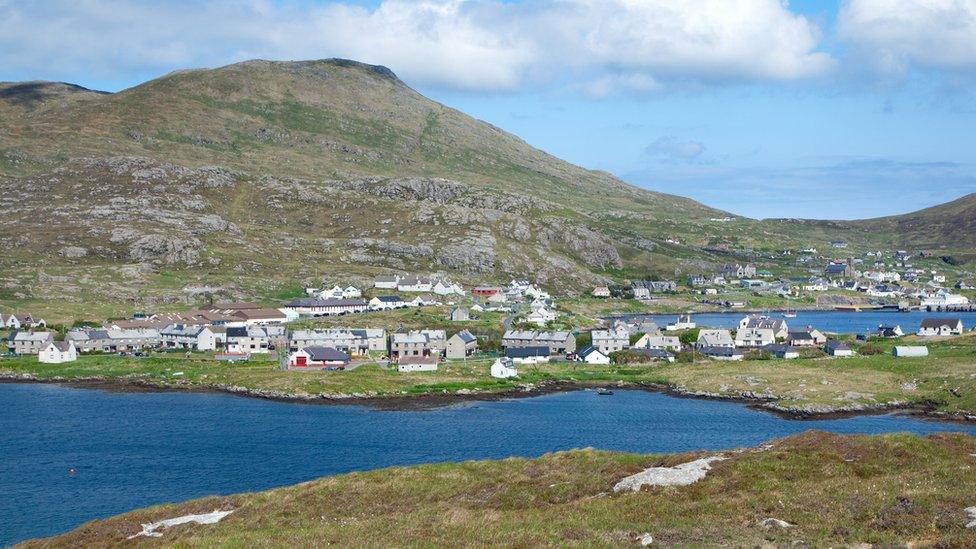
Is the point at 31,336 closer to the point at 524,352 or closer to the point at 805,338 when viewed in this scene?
the point at 524,352

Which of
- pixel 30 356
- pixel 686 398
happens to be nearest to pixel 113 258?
pixel 30 356

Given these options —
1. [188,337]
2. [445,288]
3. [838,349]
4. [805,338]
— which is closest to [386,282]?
[445,288]

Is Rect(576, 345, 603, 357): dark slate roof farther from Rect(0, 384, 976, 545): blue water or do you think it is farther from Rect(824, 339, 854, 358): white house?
Rect(824, 339, 854, 358): white house

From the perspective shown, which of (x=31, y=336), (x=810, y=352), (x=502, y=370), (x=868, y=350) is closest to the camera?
(x=502, y=370)

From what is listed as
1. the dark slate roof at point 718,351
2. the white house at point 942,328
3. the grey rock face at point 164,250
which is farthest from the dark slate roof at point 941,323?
the grey rock face at point 164,250

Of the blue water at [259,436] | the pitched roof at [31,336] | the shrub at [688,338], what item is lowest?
the blue water at [259,436]

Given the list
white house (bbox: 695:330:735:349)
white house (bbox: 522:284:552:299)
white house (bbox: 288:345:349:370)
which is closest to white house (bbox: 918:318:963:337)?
white house (bbox: 695:330:735:349)

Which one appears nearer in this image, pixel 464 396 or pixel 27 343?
pixel 464 396

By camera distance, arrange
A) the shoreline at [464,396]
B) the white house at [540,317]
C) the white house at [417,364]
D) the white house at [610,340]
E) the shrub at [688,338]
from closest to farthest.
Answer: the shoreline at [464,396] < the white house at [417,364] < the white house at [610,340] < the shrub at [688,338] < the white house at [540,317]

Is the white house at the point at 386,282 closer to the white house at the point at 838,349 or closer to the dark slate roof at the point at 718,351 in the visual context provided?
the dark slate roof at the point at 718,351
